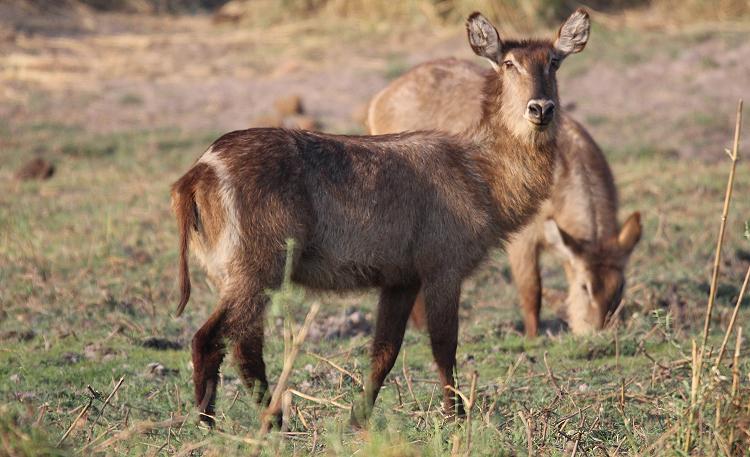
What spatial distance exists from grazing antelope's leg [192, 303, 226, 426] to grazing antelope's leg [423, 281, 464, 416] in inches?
40.2

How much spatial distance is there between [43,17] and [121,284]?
38.4ft

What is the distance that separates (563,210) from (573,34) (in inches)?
88.9

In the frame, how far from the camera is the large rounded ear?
5738 millimetres

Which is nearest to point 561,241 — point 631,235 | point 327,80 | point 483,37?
point 631,235

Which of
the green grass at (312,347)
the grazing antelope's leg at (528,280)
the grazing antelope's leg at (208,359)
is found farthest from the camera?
the grazing antelope's leg at (528,280)

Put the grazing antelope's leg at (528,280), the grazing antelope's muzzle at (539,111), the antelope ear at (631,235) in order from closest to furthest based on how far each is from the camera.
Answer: the grazing antelope's muzzle at (539,111) < the grazing antelope's leg at (528,280) < the antelope ear at (631,235)

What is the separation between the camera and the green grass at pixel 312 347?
14.4 feet

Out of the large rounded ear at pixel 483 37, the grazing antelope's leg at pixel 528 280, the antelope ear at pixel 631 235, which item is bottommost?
the grazing antelope's leg at pixel 528 280

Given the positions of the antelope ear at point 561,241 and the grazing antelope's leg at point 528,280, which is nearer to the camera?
the grazing antelope's leg at point 528,280

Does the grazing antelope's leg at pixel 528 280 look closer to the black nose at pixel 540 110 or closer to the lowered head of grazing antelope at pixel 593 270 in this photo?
the lowered head of grazing antelope at pixel 593 270

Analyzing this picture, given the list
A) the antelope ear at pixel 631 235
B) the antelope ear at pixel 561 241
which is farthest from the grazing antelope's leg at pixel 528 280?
the antelope ear at pixel 631 235

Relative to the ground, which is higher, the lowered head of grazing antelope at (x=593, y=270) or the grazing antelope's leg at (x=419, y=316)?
the lowered head of grazing antelope at (x=593, y=270)

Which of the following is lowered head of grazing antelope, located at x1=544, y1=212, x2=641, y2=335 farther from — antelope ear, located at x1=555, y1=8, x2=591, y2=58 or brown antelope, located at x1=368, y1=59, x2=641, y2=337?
antelope ear, located at x1=555, y1=8, x2=591, y2=58

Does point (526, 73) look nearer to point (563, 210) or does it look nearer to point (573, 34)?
point (573, 34)
